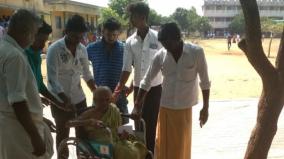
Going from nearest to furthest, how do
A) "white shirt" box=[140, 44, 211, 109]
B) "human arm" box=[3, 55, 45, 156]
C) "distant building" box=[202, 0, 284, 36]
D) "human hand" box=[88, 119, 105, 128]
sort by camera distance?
1. "human arm" box=[3, 55, 45, 156]
2. "human hand" box=[88, 119, 105, 128]
3. "white shirt" box=[140, 44, 211, 109]
4. "distant building" box=[202, 0, 284, 36]

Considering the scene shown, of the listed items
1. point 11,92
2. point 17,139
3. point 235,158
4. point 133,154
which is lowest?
point 235,158

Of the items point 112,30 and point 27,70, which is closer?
point 27,70

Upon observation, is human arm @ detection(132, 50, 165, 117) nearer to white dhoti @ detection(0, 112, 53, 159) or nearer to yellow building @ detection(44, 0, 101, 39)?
white dhoti @ detection(0, 112, 53, 159)

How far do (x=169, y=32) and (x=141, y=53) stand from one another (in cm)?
113

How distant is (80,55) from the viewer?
14.8 feet

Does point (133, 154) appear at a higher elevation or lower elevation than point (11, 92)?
lower

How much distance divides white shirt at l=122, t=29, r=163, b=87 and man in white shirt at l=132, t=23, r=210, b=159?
21.9 inches

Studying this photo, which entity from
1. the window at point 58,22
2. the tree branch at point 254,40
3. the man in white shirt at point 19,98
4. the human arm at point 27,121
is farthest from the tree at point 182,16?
the human arm at point 27,121

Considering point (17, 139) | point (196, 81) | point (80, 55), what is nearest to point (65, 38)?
point (80, 55)

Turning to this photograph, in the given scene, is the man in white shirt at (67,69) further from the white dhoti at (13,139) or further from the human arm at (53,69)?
the white dhoti at (13,139)

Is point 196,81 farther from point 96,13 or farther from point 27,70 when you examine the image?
point 96,13

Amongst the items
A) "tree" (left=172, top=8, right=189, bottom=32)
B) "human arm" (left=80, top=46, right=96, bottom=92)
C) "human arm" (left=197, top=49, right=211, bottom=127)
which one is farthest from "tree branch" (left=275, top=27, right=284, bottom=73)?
"tree" (left=172, top=8, right=189, bottom=32)

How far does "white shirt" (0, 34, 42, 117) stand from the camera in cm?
267

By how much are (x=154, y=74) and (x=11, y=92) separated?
190 centimetres
